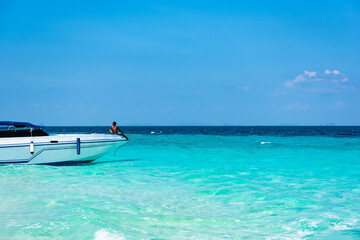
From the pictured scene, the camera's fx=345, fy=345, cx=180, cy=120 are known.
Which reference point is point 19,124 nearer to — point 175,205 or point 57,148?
point 57,148

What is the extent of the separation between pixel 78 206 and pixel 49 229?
192cm

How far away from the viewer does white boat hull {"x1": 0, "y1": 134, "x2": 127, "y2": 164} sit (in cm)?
1443

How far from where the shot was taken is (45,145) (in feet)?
49.4

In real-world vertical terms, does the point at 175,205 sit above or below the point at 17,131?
below

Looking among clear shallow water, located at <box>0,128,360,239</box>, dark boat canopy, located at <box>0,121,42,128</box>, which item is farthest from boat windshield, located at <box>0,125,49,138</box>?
clear shallow water, located at <box>0,128,360,239</box>

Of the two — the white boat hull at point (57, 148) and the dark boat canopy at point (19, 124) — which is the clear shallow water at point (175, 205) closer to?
the white boat hull at point (57, 148)

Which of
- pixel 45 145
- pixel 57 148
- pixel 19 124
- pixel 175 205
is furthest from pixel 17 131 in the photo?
pixel 175 205

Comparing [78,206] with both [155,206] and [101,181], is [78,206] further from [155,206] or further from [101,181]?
[101,181]

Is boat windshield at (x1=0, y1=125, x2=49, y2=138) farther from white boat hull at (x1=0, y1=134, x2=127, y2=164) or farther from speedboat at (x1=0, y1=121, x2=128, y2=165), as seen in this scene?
white boat hull at (x1=0, y1=134, x2=127, y2=164)

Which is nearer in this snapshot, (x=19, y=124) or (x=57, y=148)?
(x=19, y=124)

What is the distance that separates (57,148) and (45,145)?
0.53m

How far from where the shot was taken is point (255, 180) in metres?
12.9

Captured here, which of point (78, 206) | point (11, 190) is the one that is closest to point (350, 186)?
point (78, 206)

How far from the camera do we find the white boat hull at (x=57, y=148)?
1443 centimetres
